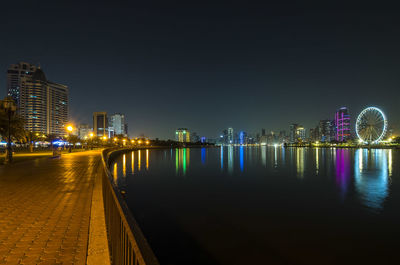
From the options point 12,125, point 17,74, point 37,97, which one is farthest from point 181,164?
point 17,74

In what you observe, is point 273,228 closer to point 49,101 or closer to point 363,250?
point 363,250

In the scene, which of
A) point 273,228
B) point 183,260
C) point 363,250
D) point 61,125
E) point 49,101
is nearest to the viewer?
point 183,260

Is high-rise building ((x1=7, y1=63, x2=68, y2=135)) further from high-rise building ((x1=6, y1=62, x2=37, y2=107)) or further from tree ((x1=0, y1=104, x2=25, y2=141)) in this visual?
tree ((x1=0, y1=104, x2=25, y2=141))

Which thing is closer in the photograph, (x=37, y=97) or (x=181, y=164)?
(x=181, y=164)

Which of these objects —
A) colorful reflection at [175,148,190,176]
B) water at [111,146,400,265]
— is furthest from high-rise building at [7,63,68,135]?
water at [111,146,400,265]

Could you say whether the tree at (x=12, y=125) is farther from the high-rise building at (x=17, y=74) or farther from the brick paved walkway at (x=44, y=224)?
the high-rise building at (x=17, y=74)

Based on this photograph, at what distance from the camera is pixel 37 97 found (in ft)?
559

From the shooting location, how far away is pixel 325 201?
16797mm

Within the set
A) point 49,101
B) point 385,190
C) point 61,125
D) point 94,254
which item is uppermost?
point 49,101

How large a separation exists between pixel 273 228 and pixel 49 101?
663 feet

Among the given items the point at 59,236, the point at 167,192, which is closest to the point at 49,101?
the point at 167,192

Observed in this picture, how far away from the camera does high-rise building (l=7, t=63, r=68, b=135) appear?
167m

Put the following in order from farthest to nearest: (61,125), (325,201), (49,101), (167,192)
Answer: (61,125)
(49,101)
(167,192)
(325,201)

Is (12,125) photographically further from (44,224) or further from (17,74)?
(17,74)
